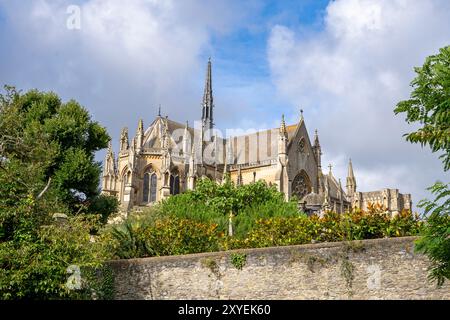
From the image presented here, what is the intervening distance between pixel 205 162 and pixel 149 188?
6922mm

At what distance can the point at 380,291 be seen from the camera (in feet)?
47.7

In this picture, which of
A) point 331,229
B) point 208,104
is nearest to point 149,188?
point 208,104

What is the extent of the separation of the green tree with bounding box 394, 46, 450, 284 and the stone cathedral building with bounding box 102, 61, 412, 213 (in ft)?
127

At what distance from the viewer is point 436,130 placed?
958cm

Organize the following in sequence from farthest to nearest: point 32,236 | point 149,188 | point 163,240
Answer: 1. point 149,188
2. point 163,240
3. point 32,236

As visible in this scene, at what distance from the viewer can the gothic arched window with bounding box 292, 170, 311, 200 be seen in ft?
Result: 193

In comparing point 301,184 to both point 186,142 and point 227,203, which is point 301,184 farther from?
point 227,203

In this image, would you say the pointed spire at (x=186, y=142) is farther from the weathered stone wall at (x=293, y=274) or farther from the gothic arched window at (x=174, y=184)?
the weathered stone wall at (x=293, y=274)

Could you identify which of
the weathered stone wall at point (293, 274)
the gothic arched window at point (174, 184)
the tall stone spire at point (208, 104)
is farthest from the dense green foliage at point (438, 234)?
the tall stone spire at point (208, 104)

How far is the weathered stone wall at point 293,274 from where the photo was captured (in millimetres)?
14414

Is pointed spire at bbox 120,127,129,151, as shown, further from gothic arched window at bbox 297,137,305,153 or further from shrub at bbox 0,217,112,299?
shrub at bbox 0,217,112,299

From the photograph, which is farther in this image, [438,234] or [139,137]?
[139,137]

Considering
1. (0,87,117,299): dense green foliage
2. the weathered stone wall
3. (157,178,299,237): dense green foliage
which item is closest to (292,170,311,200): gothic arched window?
(157,178,299,237): dense green foliage

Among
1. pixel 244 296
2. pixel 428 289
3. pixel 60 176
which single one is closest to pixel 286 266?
pixel 244 296
